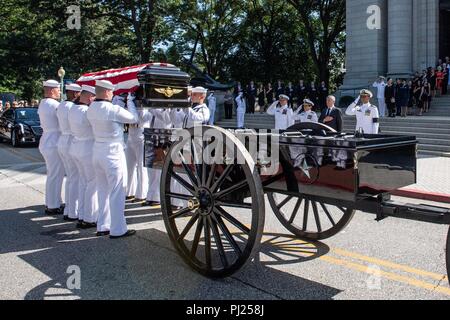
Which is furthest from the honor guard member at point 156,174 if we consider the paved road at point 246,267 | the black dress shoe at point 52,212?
the black dress shoe at point 52,212

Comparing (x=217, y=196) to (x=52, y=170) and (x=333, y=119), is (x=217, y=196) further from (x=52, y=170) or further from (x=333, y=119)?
(x=333, y=119)

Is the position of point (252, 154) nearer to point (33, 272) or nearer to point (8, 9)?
point (33, 272)

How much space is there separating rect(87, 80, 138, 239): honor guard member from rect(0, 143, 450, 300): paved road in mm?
244

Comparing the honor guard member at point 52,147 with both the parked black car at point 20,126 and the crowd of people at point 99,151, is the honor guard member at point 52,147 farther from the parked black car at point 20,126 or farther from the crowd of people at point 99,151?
the parked black car at point 20,126

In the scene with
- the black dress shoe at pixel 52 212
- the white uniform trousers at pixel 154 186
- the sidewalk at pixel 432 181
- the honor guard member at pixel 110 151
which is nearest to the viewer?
the honor guard member at pixel 110 151

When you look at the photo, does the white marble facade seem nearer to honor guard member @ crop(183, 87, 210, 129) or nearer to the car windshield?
the car windshield

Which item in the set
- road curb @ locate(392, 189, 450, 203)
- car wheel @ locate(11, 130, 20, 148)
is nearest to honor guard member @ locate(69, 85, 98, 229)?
road curb @ locate(392, 189, 450, 203)

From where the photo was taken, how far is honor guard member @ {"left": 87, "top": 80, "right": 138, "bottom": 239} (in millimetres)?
5797

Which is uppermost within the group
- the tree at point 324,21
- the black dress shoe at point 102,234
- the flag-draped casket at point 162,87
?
the tree at point 324,21

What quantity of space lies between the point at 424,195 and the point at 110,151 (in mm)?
5483

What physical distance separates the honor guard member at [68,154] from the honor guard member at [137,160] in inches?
42.3

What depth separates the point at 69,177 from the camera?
23.7 ft

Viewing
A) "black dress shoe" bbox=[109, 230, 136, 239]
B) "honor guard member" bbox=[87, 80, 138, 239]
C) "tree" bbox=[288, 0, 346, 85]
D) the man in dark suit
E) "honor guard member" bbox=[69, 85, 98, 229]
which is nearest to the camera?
"honor guard member" bbox=[87, 80, 138, 239]

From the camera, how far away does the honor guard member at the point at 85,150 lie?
6496 mm
